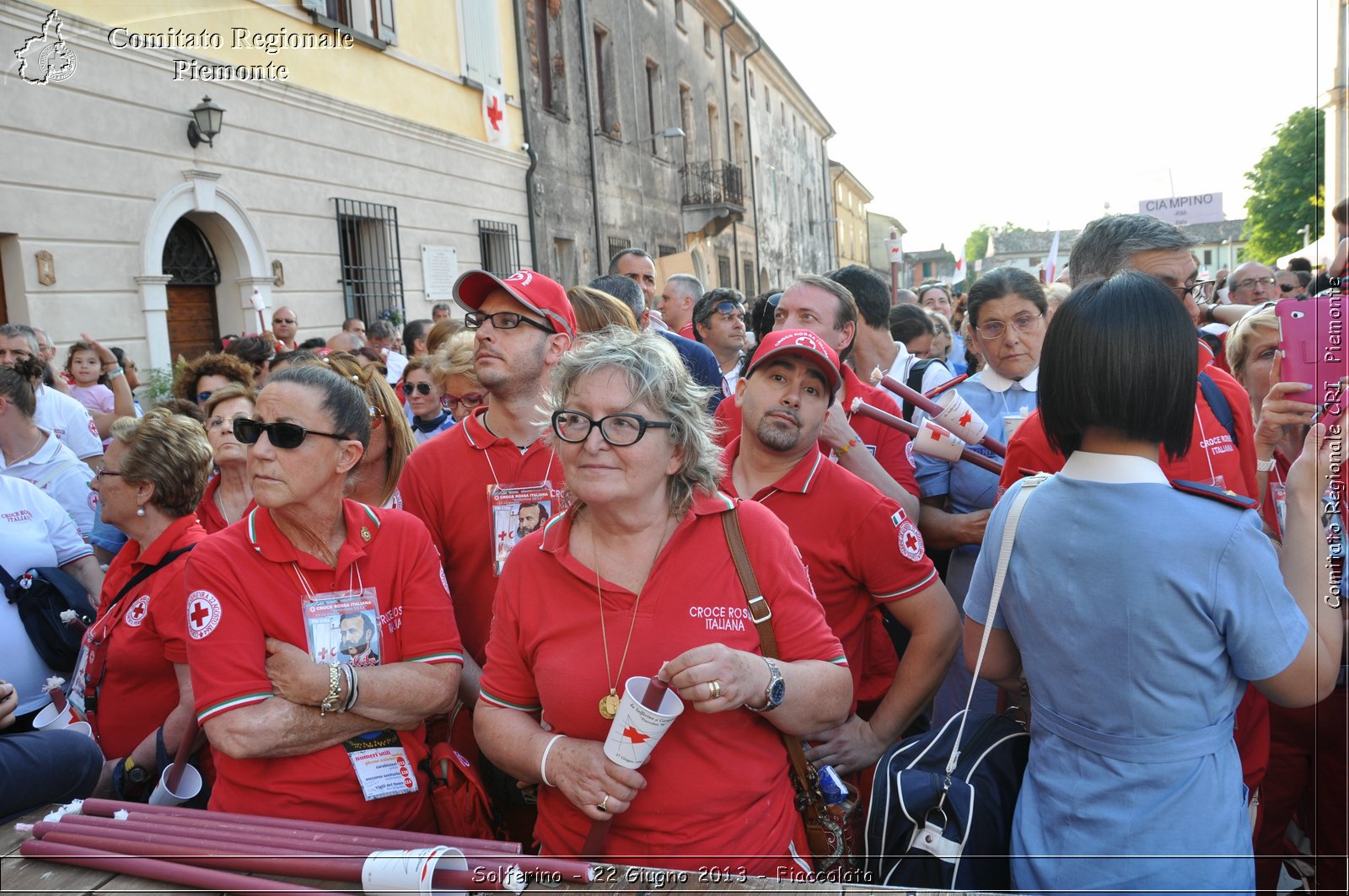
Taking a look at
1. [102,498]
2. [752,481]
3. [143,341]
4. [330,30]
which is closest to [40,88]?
[143,341]

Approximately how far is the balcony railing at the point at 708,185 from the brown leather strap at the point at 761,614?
24.3 meters

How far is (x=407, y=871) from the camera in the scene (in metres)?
1.75

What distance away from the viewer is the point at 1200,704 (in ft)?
5.96

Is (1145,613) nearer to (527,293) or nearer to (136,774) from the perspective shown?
(527,293)

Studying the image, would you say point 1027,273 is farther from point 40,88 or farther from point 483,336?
point 40,88

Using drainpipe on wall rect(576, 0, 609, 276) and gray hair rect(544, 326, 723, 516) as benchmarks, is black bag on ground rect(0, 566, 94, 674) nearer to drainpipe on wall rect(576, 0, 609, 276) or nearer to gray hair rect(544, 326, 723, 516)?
gray hair rect(544, 326, 723, 516)

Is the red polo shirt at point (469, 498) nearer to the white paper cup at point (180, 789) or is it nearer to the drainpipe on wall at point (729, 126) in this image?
the white paper cup at point (180, 789)

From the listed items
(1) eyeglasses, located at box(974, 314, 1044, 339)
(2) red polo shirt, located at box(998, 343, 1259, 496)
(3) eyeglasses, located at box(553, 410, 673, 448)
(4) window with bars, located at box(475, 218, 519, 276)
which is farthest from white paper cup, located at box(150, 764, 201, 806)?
(4) window with bars, located at box(475, 218, 519, 276)

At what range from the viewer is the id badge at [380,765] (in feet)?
7.91

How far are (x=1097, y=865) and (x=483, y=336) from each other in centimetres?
248

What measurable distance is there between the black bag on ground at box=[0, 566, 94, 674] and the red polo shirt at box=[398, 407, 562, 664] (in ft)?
4.67

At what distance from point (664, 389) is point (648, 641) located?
602 millimetres

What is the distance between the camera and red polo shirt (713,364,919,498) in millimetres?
3672

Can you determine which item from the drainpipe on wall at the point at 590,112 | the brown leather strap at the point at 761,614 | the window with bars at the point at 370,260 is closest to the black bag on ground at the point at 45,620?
the brown leather strap at the point at 761,614
